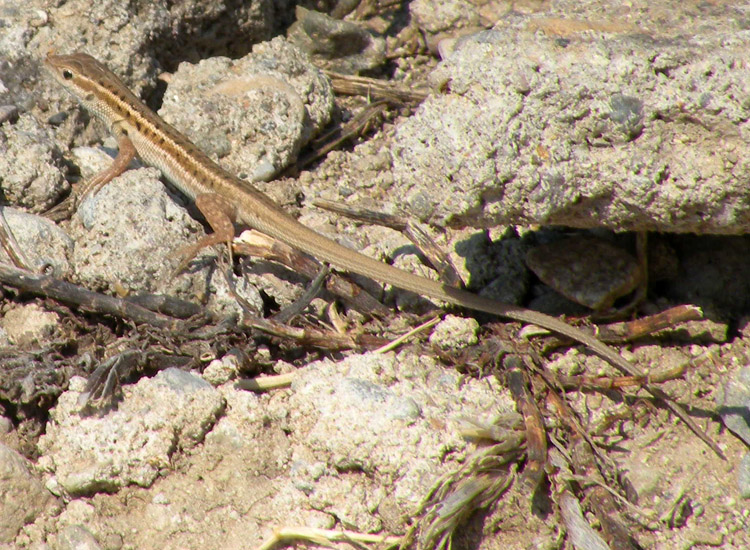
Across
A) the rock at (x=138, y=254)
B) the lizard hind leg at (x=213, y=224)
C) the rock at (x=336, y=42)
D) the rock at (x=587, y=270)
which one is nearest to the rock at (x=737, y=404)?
the rock at (x=587, y=270)

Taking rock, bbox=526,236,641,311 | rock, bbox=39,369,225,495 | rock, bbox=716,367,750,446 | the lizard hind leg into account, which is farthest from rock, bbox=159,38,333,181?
rock, bbox=716,367,750,446

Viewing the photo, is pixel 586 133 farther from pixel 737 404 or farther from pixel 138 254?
pixel 138 254

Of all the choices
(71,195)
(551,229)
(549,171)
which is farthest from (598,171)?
(71,195)

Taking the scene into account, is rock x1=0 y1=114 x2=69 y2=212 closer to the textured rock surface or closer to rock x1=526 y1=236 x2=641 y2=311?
the textured rock surface

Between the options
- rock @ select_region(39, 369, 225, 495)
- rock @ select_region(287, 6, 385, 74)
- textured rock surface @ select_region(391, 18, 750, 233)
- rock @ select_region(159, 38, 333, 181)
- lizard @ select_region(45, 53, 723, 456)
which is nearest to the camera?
textured rock surface @ select_region(391, 18, 750, 233)

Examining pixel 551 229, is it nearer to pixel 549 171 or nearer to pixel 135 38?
pixel 549 171

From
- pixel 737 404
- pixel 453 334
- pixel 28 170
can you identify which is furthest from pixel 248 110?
pixel 737 404

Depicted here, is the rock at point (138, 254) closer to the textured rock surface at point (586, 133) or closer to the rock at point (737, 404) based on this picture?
the textured rock surface at point (586, 133)
